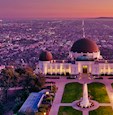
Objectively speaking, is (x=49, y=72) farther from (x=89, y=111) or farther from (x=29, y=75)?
(x=89, y=111)

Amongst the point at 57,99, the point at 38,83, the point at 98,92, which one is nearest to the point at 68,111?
the point at 57,99

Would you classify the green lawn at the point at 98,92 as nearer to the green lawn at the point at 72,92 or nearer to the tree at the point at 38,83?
the green lawn at the point at 72,92

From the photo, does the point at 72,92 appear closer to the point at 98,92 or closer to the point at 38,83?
the point at 98,92

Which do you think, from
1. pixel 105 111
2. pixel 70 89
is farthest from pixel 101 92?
pixel 105 111

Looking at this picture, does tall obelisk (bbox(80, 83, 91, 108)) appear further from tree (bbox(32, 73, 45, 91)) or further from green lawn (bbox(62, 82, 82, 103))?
tree (bbox(32, 73, 45, 91))

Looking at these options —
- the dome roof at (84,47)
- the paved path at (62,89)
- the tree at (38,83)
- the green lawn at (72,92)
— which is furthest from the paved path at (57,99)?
the dome roof at (84,47)

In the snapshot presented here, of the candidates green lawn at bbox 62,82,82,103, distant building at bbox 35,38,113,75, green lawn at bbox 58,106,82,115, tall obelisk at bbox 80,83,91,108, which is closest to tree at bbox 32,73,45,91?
green lawn at bbox 62,82,82,103
